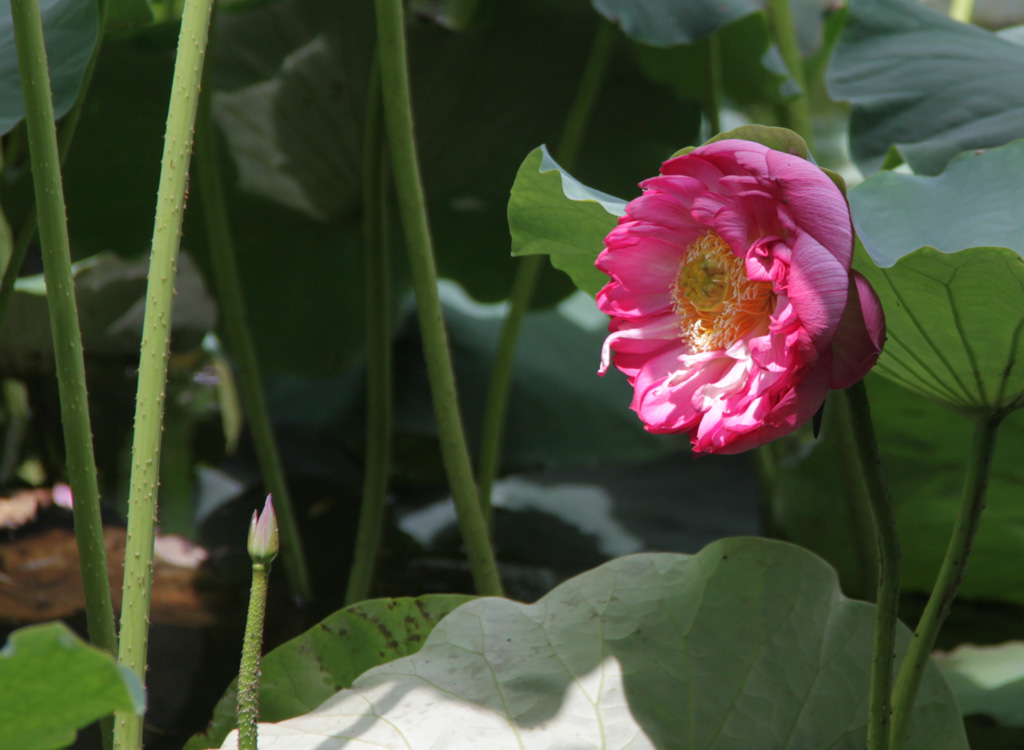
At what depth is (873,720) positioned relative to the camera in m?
0.40

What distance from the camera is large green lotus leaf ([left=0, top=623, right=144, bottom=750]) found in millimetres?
248

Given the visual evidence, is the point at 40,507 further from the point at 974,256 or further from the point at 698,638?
the point at 974,256

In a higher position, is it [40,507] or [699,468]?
[40,507]

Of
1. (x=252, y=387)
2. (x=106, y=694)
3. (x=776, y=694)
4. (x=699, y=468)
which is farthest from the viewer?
(x=699, y=468)

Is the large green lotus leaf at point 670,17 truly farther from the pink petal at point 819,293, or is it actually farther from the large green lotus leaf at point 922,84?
the pink petal at point 819,293

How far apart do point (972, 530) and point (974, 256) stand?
0.43 ft

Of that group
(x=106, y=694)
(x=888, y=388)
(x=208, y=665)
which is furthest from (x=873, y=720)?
(x=208, y=665)

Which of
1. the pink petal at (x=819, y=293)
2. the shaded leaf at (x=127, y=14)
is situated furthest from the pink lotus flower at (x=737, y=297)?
the shaded leaf at (x=127, y=14)

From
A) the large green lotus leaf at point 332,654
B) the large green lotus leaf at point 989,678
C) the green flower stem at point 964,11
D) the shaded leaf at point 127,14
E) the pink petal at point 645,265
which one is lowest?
the large green lotus leaf at point 989,678

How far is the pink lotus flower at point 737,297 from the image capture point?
12.4 inches

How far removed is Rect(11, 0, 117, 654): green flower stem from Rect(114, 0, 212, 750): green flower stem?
0.04m

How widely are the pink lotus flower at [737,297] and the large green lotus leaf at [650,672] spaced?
0.19 m

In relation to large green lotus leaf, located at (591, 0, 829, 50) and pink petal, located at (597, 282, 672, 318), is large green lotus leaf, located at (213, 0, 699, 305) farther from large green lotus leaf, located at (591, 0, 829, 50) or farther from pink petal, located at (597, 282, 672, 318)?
pink petal, located at (597, 282, 672, 318)

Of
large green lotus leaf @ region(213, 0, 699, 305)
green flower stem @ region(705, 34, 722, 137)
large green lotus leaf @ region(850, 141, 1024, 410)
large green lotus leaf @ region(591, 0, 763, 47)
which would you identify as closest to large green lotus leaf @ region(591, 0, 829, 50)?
large green lotus leaf @ region(591, 0, 763, 47)
